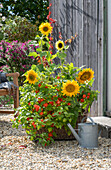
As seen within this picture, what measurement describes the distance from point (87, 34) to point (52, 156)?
1664 millimetres

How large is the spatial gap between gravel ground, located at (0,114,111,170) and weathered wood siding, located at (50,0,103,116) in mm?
817

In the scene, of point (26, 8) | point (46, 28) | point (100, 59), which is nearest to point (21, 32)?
point (26, 8)

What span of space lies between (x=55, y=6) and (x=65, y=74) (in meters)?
2.32

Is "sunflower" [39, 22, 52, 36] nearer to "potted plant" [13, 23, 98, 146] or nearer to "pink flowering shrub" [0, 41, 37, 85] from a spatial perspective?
"potted plant" [13, 23, 98, 146]

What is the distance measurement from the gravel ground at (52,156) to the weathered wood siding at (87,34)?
82 centimetres

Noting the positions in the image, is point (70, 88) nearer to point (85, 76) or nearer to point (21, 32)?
point (85, 76)

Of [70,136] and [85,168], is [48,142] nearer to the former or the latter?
[70,136]

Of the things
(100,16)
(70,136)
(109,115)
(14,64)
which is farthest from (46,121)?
(14,64)

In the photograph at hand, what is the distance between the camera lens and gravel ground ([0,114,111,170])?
160cm

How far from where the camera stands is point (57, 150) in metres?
1.95

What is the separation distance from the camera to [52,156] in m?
1.80

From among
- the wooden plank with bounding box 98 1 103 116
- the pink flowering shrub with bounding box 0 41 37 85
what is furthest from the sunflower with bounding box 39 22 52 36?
the pink flowering shrub with bounding box 0 41 37 85

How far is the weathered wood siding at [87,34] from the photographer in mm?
2695

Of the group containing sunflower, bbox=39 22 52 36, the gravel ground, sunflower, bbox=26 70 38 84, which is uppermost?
Result: sunflower, bbox=39 22 52 36
